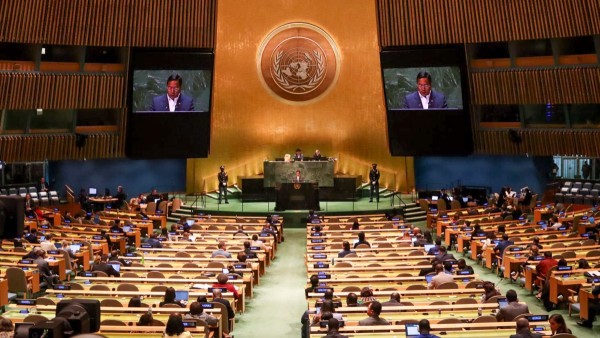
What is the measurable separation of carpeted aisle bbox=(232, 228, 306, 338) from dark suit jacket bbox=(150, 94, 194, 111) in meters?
7.38

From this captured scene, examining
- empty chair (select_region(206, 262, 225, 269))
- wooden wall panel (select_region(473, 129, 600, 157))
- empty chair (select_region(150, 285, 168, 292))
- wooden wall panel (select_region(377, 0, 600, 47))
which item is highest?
wooden wall panel (select_region(377, 0, 600, 47))

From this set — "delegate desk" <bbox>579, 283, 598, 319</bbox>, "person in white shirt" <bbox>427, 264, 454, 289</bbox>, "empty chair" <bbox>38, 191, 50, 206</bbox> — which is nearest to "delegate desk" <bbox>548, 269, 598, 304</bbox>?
"delegate desk" <bbox>579, 283, 598, 319</bbox>

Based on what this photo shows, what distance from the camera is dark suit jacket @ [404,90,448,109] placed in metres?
28.3

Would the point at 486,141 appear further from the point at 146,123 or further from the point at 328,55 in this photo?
the point at 146,123

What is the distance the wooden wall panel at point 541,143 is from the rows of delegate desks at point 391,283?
7.82 meters

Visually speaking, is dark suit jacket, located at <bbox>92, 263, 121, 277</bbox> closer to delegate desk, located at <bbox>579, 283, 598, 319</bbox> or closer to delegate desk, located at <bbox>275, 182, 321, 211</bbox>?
delegate desk, located at <bbox>579, 283, 598, 319</bbox>

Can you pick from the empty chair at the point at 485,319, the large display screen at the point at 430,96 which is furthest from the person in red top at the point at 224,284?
the large display screen at the point at 430,96

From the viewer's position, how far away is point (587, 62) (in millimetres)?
27562

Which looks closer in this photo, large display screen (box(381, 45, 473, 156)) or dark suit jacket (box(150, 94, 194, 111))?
large display screen (box(381, 45, 473, 156))

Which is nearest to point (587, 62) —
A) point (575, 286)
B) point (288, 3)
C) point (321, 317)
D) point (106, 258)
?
point (288, 3)

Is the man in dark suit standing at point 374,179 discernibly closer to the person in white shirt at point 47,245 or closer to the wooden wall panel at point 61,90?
the wooden wall panel at point 61,90

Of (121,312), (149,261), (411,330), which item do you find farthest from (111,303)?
(149,261)

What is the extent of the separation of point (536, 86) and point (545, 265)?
12.9m

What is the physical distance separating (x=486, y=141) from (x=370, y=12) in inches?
271
